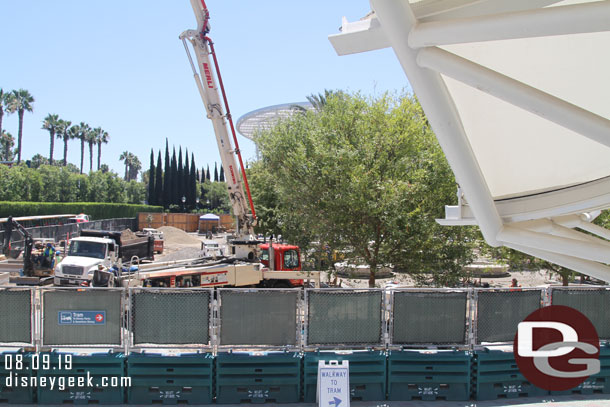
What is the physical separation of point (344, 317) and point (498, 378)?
3.32 metres

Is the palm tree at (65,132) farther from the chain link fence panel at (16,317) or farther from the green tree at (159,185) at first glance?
the chain link fence panel at (16,317)

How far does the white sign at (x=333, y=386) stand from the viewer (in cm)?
839

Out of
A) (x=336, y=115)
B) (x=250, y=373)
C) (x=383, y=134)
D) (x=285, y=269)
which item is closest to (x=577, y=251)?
(x=250, y=373)

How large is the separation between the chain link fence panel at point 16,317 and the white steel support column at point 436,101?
29.0ft

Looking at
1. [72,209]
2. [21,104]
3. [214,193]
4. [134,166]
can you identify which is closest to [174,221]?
[72,209]

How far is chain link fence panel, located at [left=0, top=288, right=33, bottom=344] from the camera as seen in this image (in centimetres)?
973

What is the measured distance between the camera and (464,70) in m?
2.95

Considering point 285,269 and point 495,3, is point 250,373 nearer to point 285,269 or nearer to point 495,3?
point 495,3

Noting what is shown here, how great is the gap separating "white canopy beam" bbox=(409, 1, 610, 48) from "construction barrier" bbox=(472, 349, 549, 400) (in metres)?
8.81

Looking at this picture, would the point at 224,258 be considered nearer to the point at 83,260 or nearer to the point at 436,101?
the point at 83,260

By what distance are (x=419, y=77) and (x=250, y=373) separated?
26.1 feet

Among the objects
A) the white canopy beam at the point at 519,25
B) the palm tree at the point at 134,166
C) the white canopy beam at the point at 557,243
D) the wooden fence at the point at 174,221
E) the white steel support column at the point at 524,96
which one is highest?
the palm tree at the point at 134,166

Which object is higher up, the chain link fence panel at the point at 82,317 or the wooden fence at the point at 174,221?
the chain link fence panel at the point at 82,317

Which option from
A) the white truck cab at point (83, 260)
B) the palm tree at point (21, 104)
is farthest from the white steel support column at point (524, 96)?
the palm tree at point (21, 104)
